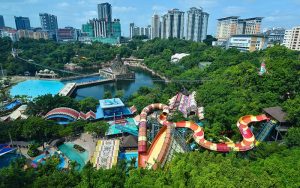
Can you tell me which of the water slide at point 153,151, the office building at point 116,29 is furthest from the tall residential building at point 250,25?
the water slide at point 153,151

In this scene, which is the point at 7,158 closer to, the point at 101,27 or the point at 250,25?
the point at 250,25

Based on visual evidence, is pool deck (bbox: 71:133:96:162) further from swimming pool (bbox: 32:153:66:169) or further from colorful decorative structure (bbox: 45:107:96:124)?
colorful decorative structure (bbox: 45:107:96:124)

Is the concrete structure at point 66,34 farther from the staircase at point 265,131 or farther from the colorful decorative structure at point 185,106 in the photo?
the staircase at point 265,131

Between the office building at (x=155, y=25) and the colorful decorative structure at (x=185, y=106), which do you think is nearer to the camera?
the colorful decorative structure at (x=185, y=106)

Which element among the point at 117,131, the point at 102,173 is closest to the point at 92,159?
the point at 117,131

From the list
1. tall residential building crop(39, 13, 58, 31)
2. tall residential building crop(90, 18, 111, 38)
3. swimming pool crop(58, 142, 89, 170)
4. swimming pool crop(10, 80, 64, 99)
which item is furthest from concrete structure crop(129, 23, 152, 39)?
swimming pool crop(58, 142, 89, 170)

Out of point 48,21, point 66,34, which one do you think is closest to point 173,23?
point 66,34
